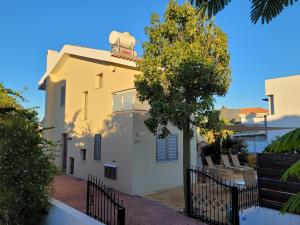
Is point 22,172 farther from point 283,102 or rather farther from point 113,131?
point 283,102

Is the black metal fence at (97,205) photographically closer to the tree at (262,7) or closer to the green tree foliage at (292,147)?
the green tree foliage at (292,147)

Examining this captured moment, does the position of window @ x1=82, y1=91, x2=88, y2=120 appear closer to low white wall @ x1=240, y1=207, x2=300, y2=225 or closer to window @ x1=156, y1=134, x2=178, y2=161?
window @ x1=156, y1=134, x2=178, y2=161

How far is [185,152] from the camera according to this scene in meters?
13.0

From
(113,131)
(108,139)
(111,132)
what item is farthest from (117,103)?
(108,139)

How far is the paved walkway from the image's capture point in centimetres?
1102

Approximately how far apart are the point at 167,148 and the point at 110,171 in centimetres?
359

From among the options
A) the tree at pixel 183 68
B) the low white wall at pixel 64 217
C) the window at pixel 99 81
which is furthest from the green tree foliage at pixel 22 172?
the window at pixel 99 81

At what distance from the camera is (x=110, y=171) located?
16781mm

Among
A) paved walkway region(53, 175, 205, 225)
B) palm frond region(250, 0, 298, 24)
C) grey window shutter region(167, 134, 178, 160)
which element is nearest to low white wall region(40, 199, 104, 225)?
paved walkway region(53, 175, 205, 225)

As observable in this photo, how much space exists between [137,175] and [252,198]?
618 cm

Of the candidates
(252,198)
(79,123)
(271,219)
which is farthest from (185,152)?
(79,123)

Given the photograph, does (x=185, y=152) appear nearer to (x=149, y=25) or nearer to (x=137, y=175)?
(x=137, y=175)

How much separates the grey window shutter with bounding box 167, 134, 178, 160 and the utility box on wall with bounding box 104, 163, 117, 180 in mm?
3323

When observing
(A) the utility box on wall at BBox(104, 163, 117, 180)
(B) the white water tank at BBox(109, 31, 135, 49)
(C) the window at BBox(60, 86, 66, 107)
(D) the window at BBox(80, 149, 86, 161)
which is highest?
(B) the white water tank at BBox(109, 31, 135, 49)
